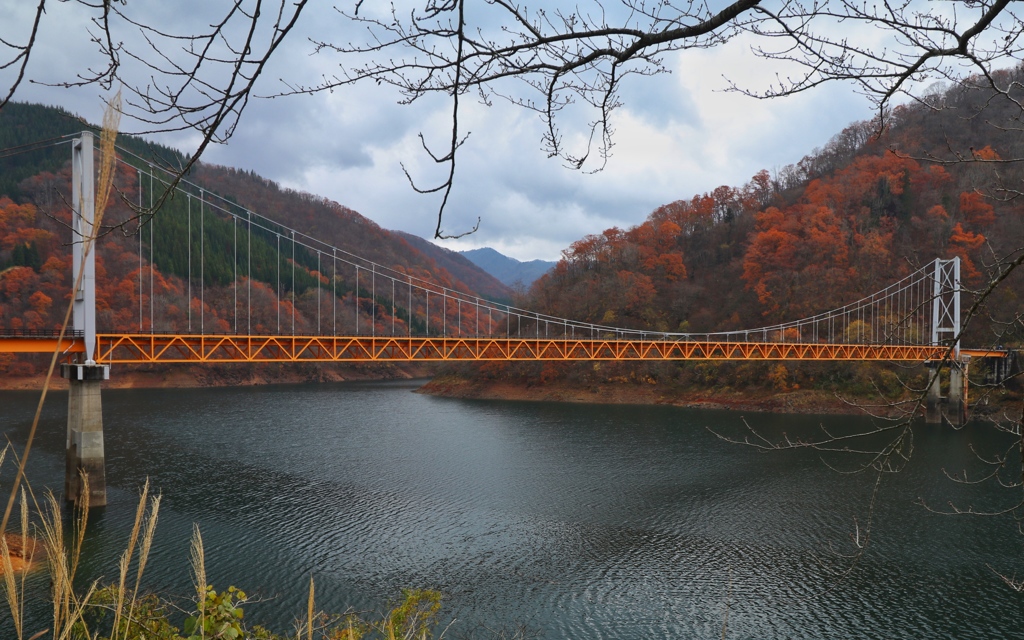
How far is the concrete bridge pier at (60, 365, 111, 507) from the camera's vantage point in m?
12.7

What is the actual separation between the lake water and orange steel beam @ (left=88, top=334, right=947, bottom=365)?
3.06 metres

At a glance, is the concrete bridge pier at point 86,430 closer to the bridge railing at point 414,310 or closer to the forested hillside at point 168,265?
the bridge railing at point 414,310

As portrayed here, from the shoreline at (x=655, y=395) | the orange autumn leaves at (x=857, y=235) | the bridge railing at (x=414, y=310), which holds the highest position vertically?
the orange autumn leaves at (x=857, y=235)

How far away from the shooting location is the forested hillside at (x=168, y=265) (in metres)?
38.2

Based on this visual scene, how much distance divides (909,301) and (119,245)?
53432 millimetres

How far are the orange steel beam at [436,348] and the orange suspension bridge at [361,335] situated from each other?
0.09m

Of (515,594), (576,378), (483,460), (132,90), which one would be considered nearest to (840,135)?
(576,378)

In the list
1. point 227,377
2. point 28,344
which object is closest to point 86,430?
point 28,344

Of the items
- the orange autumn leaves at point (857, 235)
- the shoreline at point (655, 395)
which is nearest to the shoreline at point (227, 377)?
the shoreline at point (655, 395)

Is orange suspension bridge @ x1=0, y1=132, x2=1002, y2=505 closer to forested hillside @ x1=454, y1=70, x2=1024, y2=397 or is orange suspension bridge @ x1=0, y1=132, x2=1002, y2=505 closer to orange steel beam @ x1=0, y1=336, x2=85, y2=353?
orange steel beam @ x1=0, y1=336, x2=85, y2=353

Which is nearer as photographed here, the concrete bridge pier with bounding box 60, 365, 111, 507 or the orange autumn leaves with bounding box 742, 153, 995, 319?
the concrete bridge pier with bounding box 60, 365, 111, 507

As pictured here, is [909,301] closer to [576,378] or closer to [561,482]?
[576,378]

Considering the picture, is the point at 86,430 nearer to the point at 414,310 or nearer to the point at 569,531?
the point at 569,531

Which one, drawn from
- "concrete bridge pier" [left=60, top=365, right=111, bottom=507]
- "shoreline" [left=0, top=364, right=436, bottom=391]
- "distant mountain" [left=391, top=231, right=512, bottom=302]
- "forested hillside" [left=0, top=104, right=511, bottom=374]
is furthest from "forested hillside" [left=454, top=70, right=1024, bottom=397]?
"distant mountain" [left=391, top=231, right=512, bottom=302]
